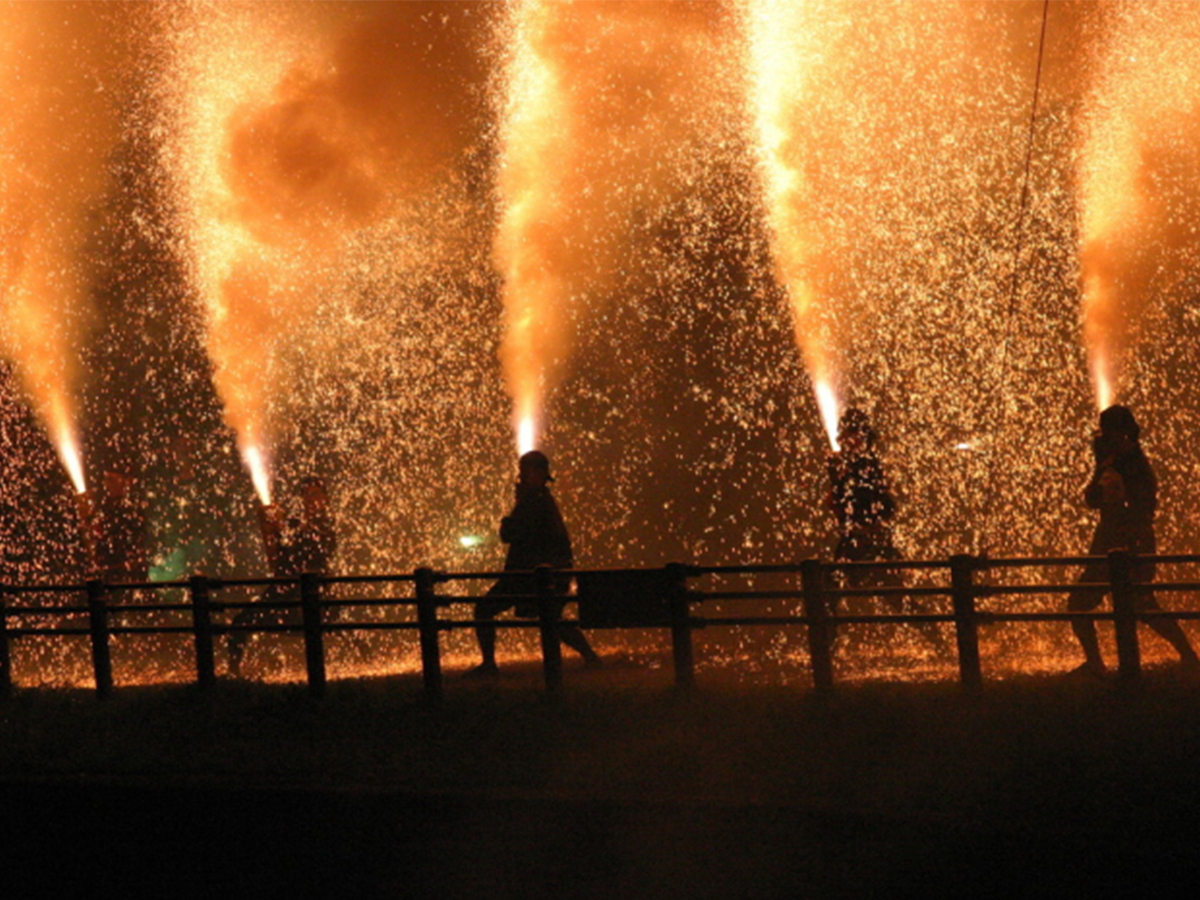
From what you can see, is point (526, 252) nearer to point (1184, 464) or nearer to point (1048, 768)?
point (1184, 464)

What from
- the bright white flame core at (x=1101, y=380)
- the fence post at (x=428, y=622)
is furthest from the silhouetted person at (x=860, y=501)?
the bright white flame core at (x=1101, y=380)

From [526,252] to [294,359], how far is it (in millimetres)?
4100

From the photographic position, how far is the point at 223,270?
23.8 m

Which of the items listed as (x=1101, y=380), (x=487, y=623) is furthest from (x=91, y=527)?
(x=1101, y=380)

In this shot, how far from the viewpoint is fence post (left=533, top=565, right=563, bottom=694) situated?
461 inches

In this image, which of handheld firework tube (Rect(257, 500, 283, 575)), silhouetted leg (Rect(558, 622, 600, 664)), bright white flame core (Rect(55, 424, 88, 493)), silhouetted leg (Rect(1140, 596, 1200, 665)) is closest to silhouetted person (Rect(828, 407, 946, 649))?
silhouetted leg (Rect(558, 622, 600, 664))

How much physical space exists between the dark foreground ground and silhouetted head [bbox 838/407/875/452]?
2.95 m

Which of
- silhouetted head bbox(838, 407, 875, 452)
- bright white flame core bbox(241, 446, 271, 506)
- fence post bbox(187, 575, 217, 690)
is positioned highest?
bright white flame core bbox(241, 446, 271, 506)

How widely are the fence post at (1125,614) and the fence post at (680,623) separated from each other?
287 cm

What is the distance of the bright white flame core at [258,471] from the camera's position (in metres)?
27.3

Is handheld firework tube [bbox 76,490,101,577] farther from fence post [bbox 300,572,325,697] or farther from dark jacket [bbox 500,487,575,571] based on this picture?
dark jacket [bbox 500,487,575,571]

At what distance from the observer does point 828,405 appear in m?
24.9

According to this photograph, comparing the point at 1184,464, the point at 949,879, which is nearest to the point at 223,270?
the point at 1184,464

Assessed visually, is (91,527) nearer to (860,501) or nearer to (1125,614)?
(860,501)
